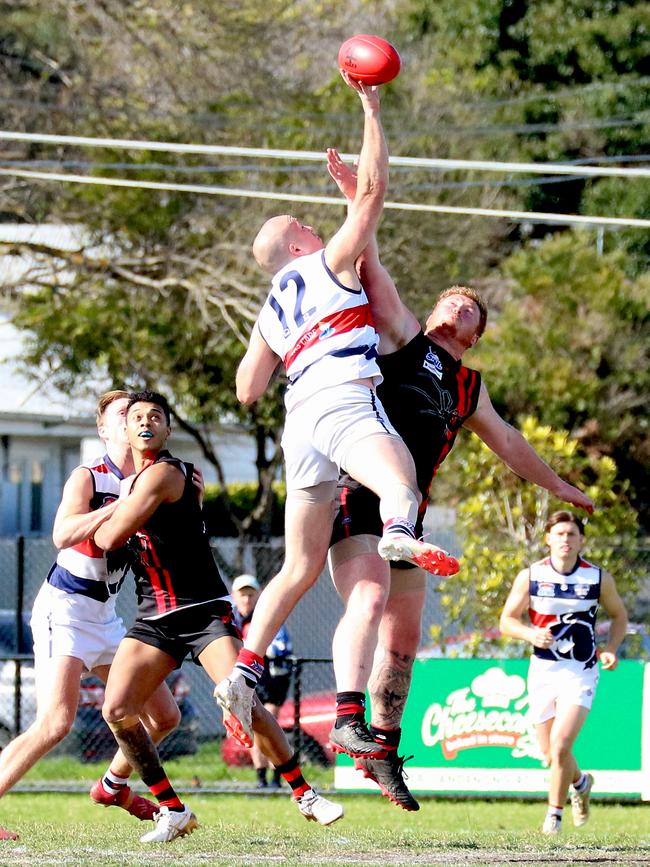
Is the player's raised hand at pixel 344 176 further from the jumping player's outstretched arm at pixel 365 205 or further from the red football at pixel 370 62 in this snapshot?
the red football at pixel 370 62

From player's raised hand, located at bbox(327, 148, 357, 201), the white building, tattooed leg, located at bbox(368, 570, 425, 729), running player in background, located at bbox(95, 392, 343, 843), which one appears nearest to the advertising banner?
running player in background, located at bbox(95, 392, 343, 843)

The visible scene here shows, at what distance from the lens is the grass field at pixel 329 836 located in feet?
20.9

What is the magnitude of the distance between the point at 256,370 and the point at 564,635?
517cm

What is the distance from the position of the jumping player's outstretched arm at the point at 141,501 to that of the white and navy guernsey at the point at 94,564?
2.17ft

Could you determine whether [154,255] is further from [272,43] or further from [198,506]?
[198,506]

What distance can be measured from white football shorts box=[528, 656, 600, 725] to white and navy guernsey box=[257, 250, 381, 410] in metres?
4.97

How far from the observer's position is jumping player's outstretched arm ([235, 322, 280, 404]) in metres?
6.12

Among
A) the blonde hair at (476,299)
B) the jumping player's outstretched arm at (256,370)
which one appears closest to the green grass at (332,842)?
the jumping player's outstretched arm at (256,370)

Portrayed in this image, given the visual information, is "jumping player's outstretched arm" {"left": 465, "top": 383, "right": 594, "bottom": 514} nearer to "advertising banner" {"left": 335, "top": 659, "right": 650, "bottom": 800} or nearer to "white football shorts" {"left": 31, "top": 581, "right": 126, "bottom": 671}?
"white football shorts" {"left": 31, "top": 581, "right": 126, "bottom": 671}

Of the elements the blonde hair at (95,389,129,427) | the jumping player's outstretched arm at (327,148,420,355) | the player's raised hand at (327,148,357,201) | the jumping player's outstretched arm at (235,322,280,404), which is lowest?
the blonde hair at (95,389,129,427)

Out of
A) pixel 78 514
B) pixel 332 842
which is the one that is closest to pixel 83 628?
pixel 78 514

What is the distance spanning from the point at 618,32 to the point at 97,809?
79.1ft

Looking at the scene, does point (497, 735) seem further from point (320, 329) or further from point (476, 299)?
point (320, 329)

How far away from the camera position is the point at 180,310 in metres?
21.7
